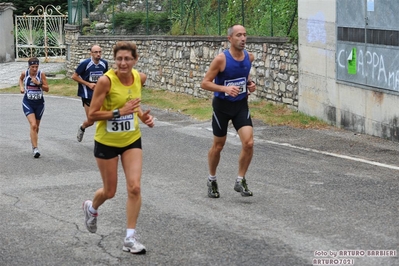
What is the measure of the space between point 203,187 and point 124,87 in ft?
10.9

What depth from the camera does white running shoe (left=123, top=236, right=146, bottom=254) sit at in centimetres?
773

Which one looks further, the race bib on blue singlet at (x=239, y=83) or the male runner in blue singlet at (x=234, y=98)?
the race bib on blue singlet at (x=239, y=83)

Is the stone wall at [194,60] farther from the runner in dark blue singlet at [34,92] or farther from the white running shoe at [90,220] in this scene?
the white running shoe at [90,220]

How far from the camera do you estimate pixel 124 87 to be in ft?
26.3

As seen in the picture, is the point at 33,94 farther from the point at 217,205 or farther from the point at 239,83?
the point at 217,205

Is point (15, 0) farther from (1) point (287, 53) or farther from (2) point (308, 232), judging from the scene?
(2) point (308, 232)

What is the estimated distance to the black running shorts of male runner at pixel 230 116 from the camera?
10398 mm

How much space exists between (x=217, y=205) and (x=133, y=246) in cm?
227

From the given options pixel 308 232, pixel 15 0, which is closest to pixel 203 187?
pixel 308 232

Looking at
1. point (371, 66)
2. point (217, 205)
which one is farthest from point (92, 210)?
point (371, 66)

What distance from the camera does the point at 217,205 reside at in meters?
9.88

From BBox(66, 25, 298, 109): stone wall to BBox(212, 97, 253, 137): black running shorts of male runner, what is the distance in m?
8.55

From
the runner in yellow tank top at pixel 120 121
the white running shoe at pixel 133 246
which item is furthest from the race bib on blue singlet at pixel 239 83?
the white running shoe at pixel 133 246

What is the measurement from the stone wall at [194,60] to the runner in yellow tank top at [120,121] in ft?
36.4
